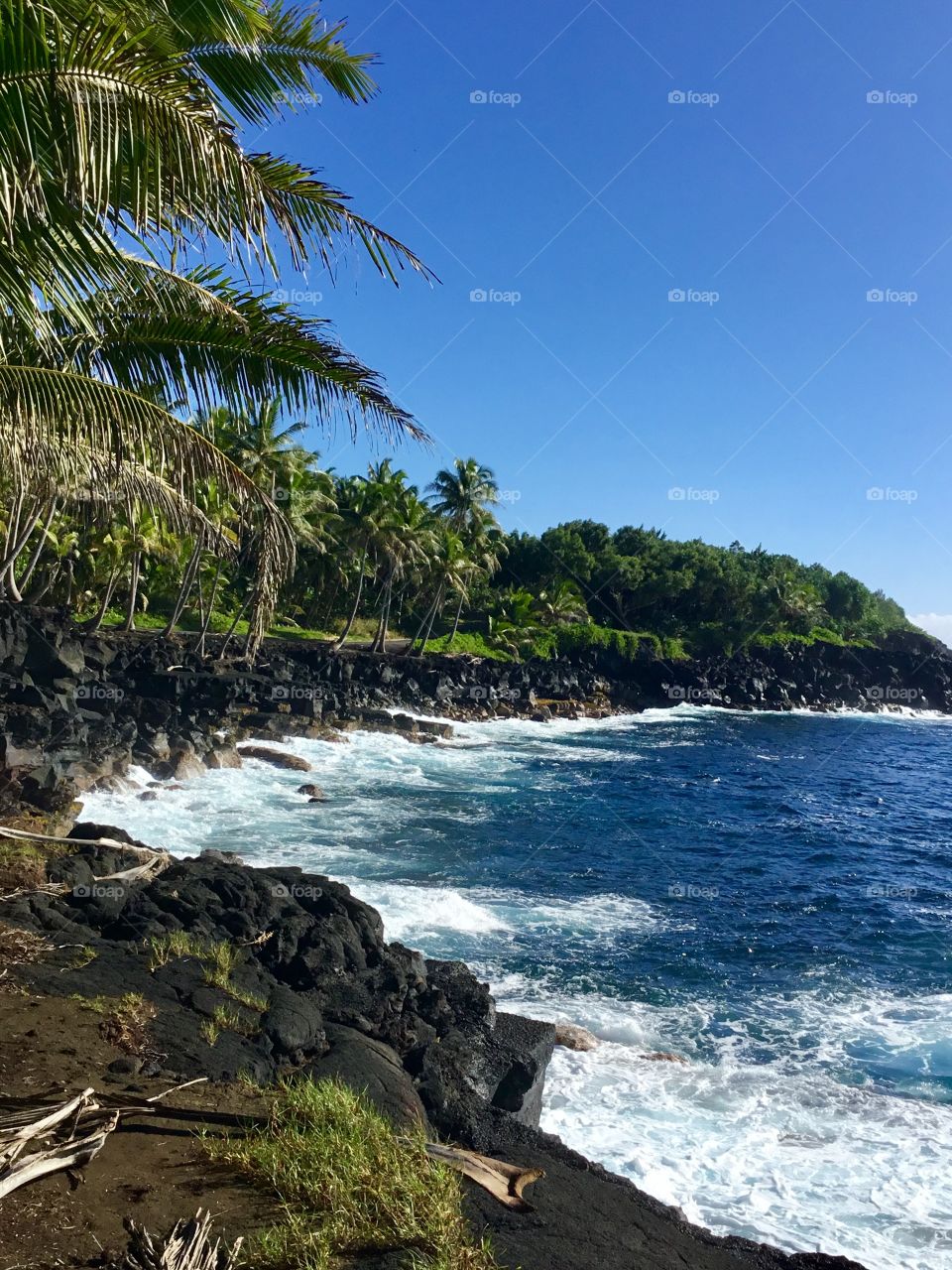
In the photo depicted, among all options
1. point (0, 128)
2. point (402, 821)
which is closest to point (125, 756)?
point (402, 821)

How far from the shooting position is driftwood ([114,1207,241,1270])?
14.5 feet

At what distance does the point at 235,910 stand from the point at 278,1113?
244 inches

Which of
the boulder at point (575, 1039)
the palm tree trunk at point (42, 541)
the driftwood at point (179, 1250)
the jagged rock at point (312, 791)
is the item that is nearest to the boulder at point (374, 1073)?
the driftwood at point (179, 1250)

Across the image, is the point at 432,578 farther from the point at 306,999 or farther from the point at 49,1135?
the point at 49,1135

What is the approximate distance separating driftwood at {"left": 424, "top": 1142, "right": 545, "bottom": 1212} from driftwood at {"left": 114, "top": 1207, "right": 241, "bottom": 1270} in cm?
181

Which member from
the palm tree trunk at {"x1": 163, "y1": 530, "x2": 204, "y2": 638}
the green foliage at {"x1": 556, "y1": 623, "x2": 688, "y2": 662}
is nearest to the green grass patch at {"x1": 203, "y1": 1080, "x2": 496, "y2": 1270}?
the palm tree trunk at {"x1": 163, "y1": 530, "x2": 204, "y2": 638}

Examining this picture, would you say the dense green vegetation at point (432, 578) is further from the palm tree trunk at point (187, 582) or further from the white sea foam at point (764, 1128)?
the white sea foam at point (764, 1128)

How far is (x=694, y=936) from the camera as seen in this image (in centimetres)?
1823

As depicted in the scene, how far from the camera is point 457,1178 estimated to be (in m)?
5.97

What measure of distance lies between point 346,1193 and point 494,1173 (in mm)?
2039

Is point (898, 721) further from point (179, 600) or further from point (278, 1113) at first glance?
point (278, 1113)

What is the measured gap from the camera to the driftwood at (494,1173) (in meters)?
6.46

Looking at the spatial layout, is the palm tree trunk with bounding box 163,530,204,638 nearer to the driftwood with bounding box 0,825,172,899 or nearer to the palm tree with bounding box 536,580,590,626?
the driftwood with bounding box 0,825,172,899

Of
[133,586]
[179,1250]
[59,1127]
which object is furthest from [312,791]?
[179,1250]
